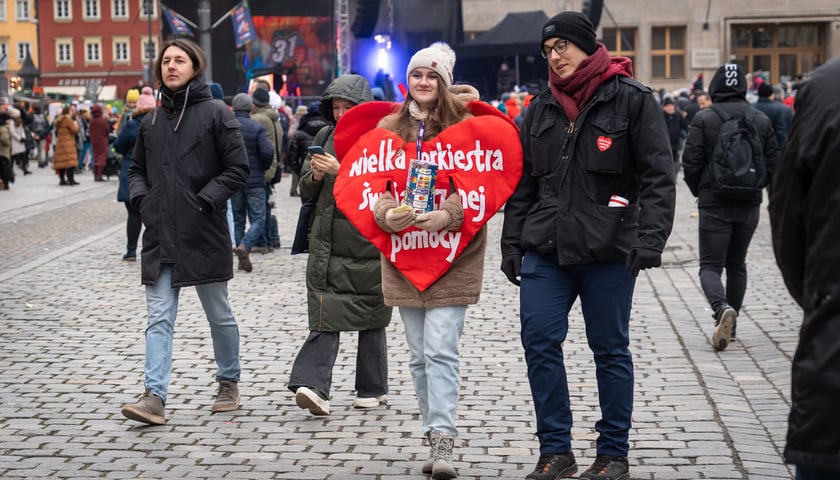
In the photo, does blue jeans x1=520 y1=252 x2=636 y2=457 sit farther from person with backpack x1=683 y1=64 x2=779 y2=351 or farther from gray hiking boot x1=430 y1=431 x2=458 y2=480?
person with backpack x1=683 y1=64 x2=779 y2=351

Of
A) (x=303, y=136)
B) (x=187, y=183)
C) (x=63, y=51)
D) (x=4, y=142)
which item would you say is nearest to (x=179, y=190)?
(x=187, y=183)

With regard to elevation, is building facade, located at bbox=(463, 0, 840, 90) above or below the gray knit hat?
above

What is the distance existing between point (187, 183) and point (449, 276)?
1708mm

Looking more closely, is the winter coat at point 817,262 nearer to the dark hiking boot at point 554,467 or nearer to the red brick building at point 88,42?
the dark hiking boot at point 554,467

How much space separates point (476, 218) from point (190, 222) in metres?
1.74

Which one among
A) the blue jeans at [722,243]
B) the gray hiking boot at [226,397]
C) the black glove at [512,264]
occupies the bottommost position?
the gray hiking boot at [226,397]

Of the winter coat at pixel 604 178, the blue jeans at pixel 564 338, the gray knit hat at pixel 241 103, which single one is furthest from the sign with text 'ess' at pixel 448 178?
the gray knit hat at pixel 241 103

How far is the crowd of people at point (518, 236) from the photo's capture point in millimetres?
3229

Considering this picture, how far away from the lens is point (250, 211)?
557 inches

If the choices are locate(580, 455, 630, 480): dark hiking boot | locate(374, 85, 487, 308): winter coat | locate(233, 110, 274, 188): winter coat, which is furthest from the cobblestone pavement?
locate(233, 110, 274, 188): winter coat

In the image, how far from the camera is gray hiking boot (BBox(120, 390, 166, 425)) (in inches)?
251

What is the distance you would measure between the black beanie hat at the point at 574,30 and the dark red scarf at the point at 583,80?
0.17 ft

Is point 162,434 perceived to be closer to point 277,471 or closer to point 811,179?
point 277,471

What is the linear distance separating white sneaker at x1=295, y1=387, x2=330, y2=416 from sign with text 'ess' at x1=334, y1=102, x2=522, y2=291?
1.10 metres
